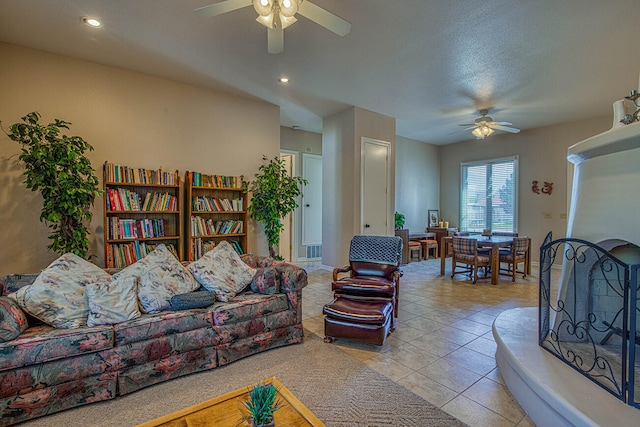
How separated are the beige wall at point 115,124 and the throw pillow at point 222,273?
1.92 m

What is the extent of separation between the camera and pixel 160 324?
2.33m

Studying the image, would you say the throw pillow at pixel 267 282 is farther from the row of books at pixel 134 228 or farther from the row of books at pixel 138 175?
the row of books at pixel 138 175

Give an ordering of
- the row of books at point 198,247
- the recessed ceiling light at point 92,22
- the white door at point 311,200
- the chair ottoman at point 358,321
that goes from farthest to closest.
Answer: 1. the white door at point 311,200
2. the row of books at point 198,247
3. the recessed ceiling light at point 92,22
4. the chair ottoman at point 358,321

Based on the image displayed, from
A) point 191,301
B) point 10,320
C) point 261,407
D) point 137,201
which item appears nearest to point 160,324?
point 191,301

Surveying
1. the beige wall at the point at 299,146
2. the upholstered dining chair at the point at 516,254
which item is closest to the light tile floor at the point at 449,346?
the upholstered dining chair at the point at 516,254

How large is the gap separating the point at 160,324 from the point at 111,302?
412mm

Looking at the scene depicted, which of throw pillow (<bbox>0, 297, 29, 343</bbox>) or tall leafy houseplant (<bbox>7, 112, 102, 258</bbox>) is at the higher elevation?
tall leafy houseplant (<bbox>7, 112, 102, 258</bbox>)

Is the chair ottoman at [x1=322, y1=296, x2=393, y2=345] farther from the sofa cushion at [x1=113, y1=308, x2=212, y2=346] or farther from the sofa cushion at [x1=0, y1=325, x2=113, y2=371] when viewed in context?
the sofa cushion at [x1=0, y1=325, x2=113, y2=371]

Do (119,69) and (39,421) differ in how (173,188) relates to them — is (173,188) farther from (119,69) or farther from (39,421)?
(39,421)

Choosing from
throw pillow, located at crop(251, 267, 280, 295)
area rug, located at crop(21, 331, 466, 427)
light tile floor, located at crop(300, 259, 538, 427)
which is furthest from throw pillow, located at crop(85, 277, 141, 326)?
light tile floor, located at crop(300, 259, 538, 427)

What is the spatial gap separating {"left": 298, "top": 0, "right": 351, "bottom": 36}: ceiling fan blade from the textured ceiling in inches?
17.2

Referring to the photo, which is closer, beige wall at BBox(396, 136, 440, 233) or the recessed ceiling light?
the recessed ceiling light

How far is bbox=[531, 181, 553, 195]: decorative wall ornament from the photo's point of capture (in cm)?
677

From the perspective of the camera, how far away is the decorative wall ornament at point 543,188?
6.77 meters
